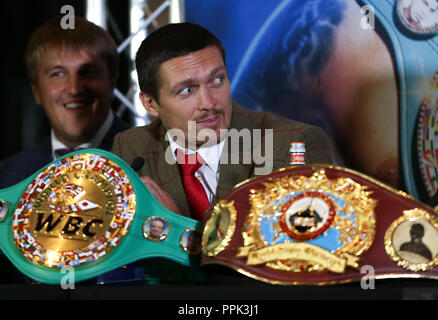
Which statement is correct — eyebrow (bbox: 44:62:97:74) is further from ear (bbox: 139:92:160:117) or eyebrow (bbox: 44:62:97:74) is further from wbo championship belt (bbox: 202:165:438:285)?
wbo championship belt (bbox: 202:165:438:285)

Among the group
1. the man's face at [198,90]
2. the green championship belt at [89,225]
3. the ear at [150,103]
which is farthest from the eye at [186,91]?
the green championship belt at [89,225]

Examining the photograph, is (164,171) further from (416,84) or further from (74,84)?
(416,84)

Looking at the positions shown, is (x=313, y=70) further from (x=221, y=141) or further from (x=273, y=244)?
(x=273, y=244)

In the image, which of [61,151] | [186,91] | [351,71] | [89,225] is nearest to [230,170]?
[186,91]

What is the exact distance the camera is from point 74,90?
1.69m

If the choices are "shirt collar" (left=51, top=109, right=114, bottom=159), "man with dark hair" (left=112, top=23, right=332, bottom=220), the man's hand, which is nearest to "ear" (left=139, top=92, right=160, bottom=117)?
"man with dark hair" (left=112, top=23, right=332, bottom=220)

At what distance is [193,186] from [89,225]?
285 millimetres

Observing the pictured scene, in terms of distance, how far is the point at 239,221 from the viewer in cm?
91

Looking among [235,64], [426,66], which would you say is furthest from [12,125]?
[426,66]

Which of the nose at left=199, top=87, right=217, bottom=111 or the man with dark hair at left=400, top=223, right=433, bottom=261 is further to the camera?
the nose at left=199, top=87, right=217, bottom=111

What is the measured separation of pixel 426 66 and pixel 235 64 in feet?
1.84

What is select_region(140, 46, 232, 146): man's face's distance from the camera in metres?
1.17

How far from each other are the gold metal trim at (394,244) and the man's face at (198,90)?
0.46 meters
